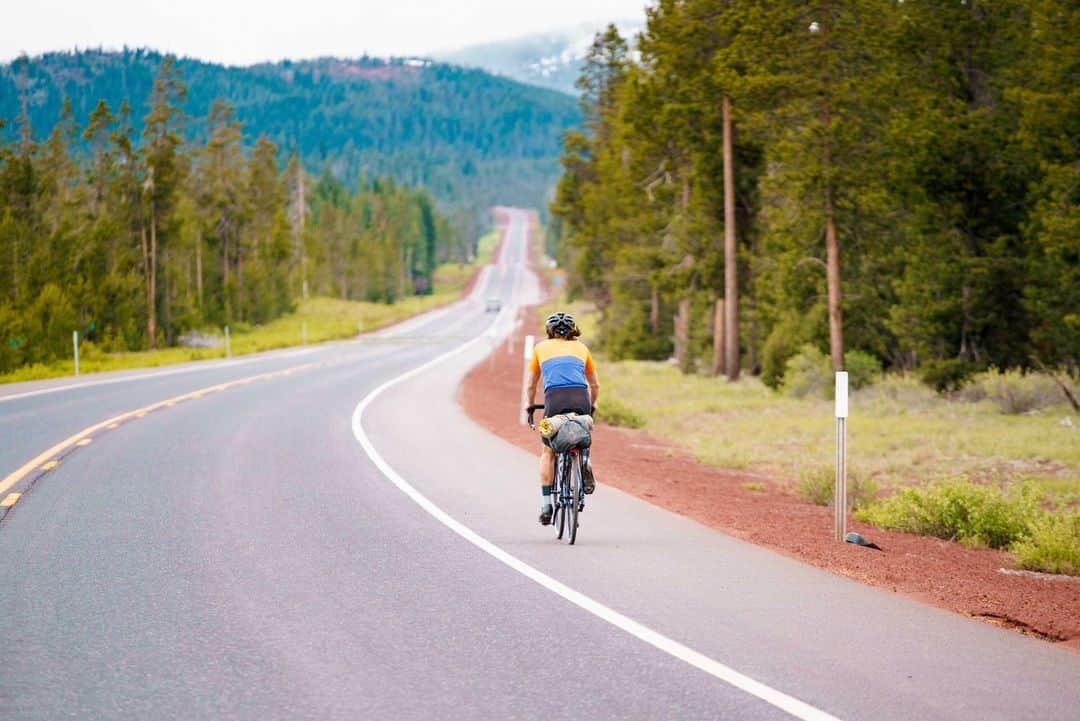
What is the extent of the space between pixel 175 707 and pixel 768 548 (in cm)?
579

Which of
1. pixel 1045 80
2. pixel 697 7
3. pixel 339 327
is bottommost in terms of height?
pixel 339 327

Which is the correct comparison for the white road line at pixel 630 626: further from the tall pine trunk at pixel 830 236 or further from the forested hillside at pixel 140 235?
the forested hillside at pixel 140 235

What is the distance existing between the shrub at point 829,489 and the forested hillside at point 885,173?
937cm

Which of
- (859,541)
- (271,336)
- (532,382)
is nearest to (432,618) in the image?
(532,382)

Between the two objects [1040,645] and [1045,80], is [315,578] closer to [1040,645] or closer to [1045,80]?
[1040,645]

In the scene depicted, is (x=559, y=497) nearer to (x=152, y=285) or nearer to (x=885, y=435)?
(x=885, y=435)

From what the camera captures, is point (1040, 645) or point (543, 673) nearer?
point (543, 673)

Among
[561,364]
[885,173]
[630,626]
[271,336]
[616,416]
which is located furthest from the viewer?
[271,336]

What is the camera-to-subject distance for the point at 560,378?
32.5 ft

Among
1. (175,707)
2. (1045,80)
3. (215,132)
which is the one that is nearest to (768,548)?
(175,707)

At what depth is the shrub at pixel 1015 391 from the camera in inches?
939

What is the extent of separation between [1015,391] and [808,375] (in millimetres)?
6382

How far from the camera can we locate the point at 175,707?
528 cm

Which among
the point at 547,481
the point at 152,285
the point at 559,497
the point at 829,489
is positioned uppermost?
the point at 152,285
